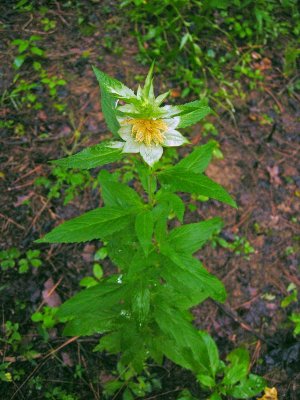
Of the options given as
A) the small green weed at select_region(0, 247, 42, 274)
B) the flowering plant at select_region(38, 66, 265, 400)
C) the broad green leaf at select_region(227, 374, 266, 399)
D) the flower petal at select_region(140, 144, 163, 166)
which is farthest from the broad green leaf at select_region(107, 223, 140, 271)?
the broad green leaf at select_region(227, 374, 266, 399)

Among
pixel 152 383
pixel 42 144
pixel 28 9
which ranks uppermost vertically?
pixel 28 9

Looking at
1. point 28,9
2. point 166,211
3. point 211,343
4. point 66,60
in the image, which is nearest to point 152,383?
point 211,343

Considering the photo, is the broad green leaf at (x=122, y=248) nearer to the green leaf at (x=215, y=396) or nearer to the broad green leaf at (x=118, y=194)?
the broad green leaf at (x=118, y=194)

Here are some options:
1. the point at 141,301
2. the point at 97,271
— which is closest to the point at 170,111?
the point at 141,301

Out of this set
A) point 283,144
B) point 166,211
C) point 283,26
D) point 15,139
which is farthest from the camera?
point 283,26

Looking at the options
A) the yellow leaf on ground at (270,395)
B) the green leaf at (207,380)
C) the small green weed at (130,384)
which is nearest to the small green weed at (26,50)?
the small green weed at (130,384)

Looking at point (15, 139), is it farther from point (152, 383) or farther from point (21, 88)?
point (152, 383)
